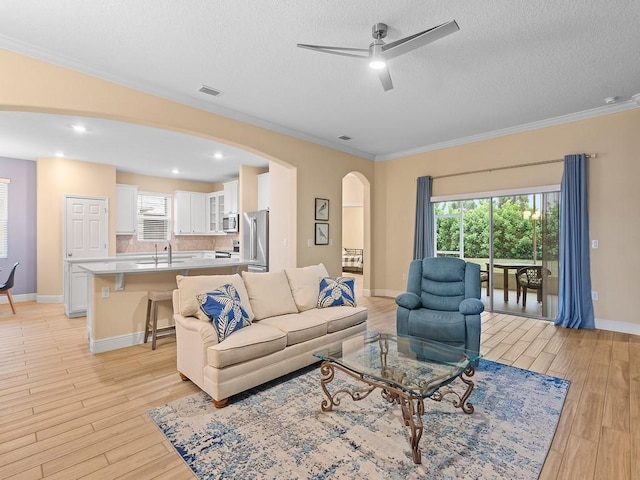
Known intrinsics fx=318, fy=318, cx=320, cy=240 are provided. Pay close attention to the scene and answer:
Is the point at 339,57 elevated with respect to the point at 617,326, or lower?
elevated

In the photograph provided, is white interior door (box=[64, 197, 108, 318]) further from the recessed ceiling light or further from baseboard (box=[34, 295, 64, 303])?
the recessed ceiling light

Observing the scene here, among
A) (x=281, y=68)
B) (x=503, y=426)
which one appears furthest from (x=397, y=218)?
(x=503, y=426)

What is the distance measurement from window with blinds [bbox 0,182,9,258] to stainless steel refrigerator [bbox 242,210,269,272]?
4686 mm

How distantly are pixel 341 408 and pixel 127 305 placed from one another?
9.69 ft

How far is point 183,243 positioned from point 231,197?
227 centimetres

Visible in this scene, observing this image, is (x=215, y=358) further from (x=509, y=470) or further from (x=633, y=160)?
(x=633, y=160)

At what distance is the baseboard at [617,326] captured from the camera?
4309 mm

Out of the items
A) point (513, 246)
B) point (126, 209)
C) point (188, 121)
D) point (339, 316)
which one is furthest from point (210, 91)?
point (126, 209)

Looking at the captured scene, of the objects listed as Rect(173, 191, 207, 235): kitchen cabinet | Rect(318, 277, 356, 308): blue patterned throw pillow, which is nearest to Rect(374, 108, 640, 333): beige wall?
Rect(318, 277, 356, 308): blue patterned throw pillow

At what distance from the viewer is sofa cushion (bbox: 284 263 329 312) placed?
3646mm

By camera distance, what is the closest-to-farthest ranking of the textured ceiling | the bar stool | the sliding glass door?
the textured ceiling < the bar stool < the sliding glass door

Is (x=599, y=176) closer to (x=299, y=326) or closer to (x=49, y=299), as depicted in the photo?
(x=299, y=326)

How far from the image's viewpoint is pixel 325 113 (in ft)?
15.1

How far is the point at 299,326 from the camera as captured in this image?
3.06 metres
